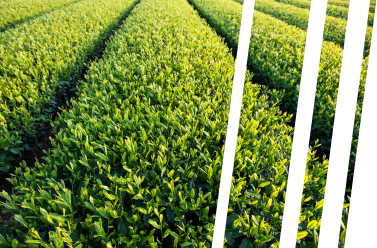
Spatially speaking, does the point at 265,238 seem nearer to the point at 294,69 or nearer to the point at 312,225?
the point at 312,225

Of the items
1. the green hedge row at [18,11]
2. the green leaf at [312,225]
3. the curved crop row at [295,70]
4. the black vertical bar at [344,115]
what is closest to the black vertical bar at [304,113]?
the black vertical bar at [344,115]

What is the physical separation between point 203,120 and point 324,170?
140 cm

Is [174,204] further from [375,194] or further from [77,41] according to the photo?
[77,41]

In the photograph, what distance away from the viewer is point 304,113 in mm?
395

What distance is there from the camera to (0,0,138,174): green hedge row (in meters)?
3.45

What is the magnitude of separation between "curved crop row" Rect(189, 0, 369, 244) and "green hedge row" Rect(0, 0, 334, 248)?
5.14ft

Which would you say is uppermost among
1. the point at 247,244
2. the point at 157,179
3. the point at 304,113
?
the point at 304,113

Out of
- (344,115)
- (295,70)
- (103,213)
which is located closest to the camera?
(344,115)

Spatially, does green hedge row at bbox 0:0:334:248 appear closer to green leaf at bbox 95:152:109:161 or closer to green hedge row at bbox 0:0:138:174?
green leaf at bbox 95:152:109:161

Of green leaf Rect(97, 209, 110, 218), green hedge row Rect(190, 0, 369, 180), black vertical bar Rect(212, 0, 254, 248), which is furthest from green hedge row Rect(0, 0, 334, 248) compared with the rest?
green hedge row Rect(190, 0, 369, 180)

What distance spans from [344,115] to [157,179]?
1814 mm

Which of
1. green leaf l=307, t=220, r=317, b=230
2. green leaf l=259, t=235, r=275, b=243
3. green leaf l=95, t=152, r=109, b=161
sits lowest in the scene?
green leaf l=259, t=235, r=275, b=243

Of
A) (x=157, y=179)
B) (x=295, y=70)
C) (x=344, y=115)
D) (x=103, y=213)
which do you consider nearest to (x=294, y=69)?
(x=295, y=70)

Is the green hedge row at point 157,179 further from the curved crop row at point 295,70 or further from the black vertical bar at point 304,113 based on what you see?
the curved crop row at point 295,70
